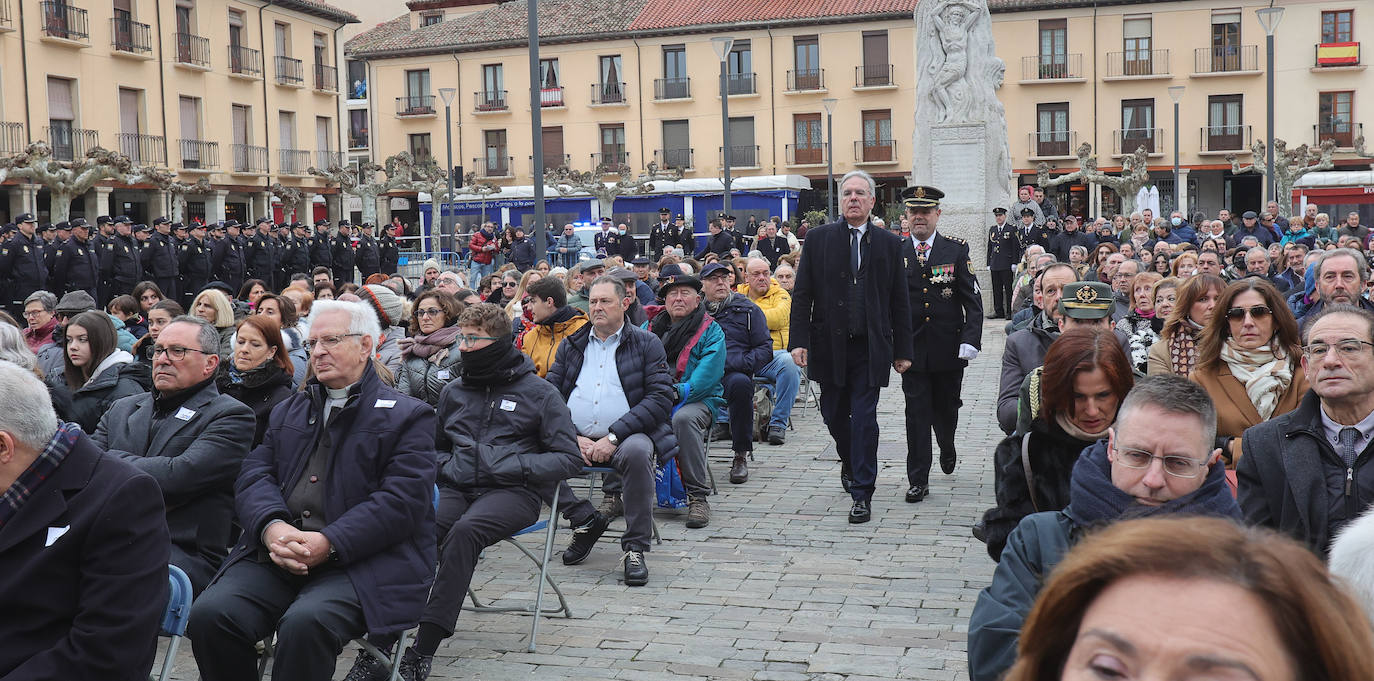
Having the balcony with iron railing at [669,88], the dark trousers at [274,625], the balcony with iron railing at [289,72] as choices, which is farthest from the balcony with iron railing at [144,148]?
the dark trousers at [274,625]

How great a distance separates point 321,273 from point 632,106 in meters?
41.4

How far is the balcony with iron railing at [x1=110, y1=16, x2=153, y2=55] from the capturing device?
124 feet

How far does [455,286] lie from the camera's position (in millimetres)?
11938

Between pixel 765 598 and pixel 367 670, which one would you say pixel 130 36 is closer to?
pixel 765 598

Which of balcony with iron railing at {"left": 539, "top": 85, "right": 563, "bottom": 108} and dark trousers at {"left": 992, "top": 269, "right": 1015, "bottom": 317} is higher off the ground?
balcony with iron railing at {"left": 539, "top": 85, "right": 563, "bottom": 108}

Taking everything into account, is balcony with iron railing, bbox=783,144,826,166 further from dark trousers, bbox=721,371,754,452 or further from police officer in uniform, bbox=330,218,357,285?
dark trousers, bbox=721,371,754,452

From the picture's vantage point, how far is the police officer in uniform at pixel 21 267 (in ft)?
66.4

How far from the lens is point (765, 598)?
614cm

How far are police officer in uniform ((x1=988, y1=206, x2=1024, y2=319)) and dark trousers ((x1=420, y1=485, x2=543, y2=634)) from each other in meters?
16.3

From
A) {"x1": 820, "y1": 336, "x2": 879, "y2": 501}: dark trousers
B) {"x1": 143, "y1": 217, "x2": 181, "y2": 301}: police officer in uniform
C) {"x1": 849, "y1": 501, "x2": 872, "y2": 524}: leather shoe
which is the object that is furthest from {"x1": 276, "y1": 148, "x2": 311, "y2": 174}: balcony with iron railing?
{"x1": 849, "y1": 501, "x2": 872, "y2": 524}: leather shoe

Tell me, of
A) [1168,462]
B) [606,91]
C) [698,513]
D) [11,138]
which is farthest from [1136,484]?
[606,91]

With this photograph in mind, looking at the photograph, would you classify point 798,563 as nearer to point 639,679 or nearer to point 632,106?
point 639,679

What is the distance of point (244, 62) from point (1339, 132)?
40.3m

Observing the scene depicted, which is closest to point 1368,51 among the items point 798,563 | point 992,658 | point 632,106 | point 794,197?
point 794,197
